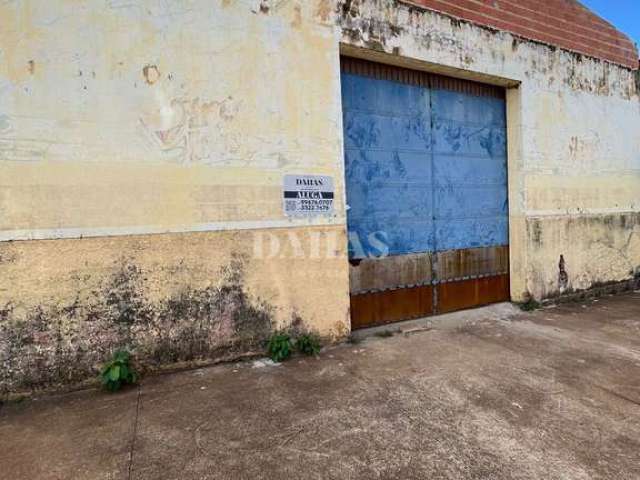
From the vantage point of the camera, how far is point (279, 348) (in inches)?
133

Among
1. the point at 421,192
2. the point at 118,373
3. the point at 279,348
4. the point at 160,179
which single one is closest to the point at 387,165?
the point at 421,192

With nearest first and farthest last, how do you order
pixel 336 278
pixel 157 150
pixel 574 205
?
pixel 157 150
pixel 336 278
pixel 574 205

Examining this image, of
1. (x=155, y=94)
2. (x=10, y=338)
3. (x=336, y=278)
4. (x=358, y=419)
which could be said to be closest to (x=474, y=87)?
(x=336, y=278)

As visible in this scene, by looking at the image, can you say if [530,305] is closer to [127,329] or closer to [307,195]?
[307,195]

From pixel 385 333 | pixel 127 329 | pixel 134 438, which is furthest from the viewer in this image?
pixel 385 333

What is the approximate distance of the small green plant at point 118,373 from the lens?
2.78 m

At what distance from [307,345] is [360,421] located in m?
1.21

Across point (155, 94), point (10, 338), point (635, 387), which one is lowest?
point (635, 387)

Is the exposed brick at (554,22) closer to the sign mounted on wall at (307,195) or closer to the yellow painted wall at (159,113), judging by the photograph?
the yellow painted wall at (159,113)

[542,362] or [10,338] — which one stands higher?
[10,338]

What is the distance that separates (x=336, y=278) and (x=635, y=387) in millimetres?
2426

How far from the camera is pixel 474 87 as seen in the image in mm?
4910

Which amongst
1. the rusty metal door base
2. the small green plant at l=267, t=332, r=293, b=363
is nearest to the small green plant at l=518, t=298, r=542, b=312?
the rusty metal door base

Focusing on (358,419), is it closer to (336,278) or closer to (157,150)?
(336,278)
